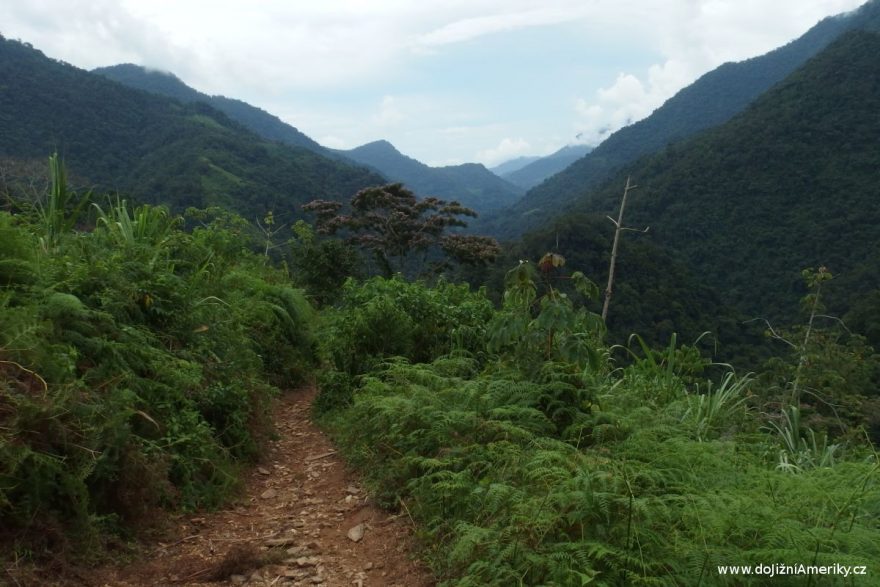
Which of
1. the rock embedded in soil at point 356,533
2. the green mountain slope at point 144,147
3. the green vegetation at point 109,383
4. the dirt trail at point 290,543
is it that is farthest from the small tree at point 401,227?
the green mountain slope at point 144,147

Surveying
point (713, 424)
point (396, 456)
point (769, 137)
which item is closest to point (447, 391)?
point (396, 456)

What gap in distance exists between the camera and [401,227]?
62.2 ft

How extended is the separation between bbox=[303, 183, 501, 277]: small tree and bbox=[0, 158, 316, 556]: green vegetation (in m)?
12.3

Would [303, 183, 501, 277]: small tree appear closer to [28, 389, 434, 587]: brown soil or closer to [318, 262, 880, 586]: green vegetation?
[318, 262, 880, 586]: green vegetation

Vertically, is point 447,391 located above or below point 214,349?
below

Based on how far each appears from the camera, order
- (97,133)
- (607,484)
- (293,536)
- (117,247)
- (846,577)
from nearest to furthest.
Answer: (846,577) → (607,484) → (293,536) → (117,247) → (97,133)

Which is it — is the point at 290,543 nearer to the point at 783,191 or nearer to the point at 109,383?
the point at 109,383

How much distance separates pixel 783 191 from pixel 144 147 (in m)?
86.5

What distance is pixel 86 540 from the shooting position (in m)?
2.75

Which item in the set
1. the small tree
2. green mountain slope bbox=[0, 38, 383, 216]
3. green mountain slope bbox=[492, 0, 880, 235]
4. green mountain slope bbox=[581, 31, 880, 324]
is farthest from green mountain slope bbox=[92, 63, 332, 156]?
the small tree

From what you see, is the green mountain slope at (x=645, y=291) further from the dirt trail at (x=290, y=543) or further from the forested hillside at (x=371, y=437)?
the dirt trail at (x=290, y=543)

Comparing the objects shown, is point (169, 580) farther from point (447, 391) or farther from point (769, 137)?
point (769, 137)

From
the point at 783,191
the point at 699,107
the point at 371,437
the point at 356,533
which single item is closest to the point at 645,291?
the point at 783,191

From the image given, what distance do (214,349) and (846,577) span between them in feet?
14.4
